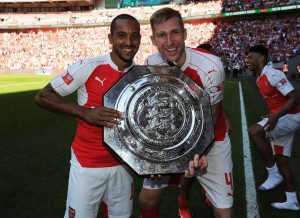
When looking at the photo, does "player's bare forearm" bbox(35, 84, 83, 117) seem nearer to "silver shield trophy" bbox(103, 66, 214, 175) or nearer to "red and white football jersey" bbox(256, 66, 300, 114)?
"silver shield trophy" bbox(103, 66, 214, 175)

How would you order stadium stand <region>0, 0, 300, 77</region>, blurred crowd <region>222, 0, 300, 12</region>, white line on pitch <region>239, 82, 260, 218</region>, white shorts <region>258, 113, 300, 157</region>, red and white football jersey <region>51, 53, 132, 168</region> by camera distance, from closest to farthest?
red and white football jersey <region>51, 53, 132, 168</region> < white line on pitch <region>239, 82, 260, 218</region> < white shorts <region>258, 113, 300, 157</region> < stadium stand <region>0, 0, 300, 77</region> < blurred crowd <region>222, 0, 300, 12</region>

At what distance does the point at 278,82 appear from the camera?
3871 mm

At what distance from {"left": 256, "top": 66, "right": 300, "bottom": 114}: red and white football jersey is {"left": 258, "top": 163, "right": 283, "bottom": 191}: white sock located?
2.69 feet

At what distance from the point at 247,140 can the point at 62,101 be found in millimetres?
5374

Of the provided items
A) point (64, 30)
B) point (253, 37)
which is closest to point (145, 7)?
point (64, 30)

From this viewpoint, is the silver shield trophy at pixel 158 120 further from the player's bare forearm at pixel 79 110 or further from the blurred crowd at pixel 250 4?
the blurred crowd at pixel 250 4

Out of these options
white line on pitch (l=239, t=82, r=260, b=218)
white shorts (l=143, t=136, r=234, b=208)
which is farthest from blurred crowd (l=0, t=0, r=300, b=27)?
white shorts (l=143, t=136, r=234, b=208)

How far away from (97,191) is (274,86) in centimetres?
267

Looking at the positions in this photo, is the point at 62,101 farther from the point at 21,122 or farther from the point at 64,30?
the point at 64,30

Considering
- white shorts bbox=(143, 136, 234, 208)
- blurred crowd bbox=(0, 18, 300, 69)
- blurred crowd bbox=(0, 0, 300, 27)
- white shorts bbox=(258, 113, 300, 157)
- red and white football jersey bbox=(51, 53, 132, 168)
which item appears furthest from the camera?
blurred crowd bbox=(0, 0, 300, 27)

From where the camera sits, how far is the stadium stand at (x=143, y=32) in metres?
34.0

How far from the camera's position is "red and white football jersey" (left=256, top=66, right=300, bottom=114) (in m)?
3.83

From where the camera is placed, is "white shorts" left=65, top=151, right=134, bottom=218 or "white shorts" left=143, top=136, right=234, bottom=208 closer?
"white shorts" left=65, top=151, right=134, bottom=218

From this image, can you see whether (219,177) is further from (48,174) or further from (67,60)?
→ (67,60)
